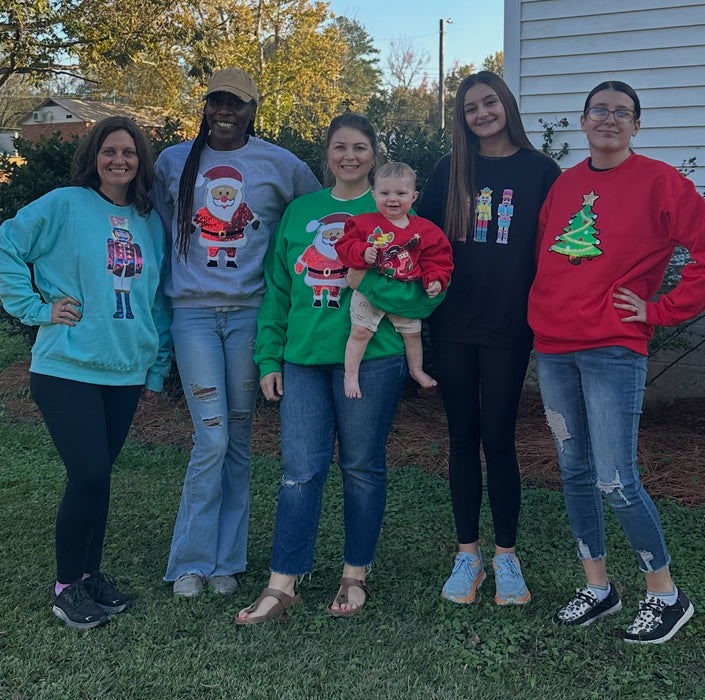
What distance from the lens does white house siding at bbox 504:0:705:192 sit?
6242 millimetres

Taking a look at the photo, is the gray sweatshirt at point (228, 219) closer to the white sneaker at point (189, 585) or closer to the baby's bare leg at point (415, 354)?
the baby's bare leg at point (415, 354)

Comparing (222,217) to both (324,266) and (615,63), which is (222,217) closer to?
(324,266)

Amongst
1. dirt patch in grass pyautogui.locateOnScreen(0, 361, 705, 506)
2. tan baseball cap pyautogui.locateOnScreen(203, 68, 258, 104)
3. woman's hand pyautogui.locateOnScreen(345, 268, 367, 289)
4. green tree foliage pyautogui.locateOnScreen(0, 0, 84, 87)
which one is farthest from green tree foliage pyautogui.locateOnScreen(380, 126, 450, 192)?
green tree foliage pyautogui.locateOnScreen(0, 0, 84, 87)

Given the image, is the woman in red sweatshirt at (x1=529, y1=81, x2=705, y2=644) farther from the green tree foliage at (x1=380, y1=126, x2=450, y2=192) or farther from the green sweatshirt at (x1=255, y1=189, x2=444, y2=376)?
the green tree foliage at (x1=380, y1=126, x2=450, y2=192)

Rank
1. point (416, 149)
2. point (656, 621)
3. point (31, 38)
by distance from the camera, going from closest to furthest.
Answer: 1. point (656, 621)
2. point (416, 149)
3. point (31, 38)

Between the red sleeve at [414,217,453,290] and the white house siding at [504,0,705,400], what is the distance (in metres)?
3.55

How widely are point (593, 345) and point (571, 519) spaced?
0.81 metres

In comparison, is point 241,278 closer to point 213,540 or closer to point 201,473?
point 201,473

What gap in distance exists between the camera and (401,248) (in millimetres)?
2982

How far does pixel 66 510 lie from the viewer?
10.1ft

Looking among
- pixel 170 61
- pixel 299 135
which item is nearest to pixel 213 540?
pixel 299 135

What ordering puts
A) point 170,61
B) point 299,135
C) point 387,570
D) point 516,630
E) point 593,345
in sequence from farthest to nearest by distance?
point 170,61, point 299,135, point 387,570, point 516,630, point 593,345

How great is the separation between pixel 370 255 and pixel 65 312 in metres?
1.25

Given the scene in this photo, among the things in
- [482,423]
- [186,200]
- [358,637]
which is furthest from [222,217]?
[358,637]
